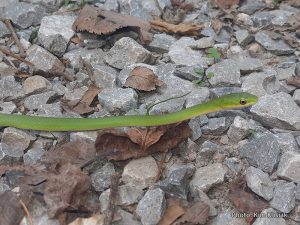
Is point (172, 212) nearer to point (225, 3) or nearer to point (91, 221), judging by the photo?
point (91, 221)

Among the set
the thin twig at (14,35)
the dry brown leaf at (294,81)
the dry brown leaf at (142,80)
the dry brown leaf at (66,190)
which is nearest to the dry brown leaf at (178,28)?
the dry brown leaf at (142,80)

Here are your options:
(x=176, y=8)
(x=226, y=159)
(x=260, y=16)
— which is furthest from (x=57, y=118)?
(x=260, y=16)

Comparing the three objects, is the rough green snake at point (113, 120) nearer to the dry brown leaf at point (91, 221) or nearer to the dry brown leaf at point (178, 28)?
the dry brown leaf at point (91, 221)

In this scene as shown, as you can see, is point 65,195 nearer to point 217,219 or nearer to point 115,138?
point 115,138

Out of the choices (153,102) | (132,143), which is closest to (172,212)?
(132,143)

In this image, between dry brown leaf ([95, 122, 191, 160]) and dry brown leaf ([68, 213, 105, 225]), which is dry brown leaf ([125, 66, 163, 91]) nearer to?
dry brown leaf ([95, 122, 191, 160])
